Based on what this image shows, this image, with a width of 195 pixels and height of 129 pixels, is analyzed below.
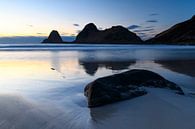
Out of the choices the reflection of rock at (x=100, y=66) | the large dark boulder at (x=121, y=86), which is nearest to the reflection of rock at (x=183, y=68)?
the reflection of rock at (x=100, y=66)

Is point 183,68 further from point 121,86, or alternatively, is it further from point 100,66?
point 121,86

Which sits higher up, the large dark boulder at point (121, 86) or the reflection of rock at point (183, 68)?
the large dark boulder at point (121, 86)

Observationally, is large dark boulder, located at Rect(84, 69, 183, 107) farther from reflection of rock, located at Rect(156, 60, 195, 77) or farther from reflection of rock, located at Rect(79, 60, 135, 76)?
reflection of rock, located at Rect(79, 60, 135, 76)

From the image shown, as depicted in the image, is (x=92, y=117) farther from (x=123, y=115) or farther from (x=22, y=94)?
(x=22, y=94)

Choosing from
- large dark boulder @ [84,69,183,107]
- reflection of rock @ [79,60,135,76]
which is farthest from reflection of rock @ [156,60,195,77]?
large dark boulder @ [84,69,183,107]

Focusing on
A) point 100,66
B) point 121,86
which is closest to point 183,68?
point 100,66

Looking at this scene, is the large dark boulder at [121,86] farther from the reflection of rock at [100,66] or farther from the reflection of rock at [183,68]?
the reflection of rock at [100,66]

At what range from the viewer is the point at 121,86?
349 inches

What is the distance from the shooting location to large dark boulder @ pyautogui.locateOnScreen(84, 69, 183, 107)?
7.95 m

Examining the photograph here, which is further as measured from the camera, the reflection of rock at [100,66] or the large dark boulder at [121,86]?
the reflection of rock at [100,66]

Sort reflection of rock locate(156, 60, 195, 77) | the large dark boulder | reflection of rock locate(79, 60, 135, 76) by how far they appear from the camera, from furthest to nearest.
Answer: reflection of rock locate(79, 60, 135, 76) < reflection of rock locate(156, 60, 195, 77) < the large dark boulder

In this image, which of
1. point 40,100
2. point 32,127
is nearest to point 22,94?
point 40,100

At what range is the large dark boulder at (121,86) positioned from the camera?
313 inches

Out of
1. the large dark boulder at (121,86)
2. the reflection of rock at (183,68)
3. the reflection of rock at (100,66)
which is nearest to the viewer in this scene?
the large dark boulder at (121,86)
